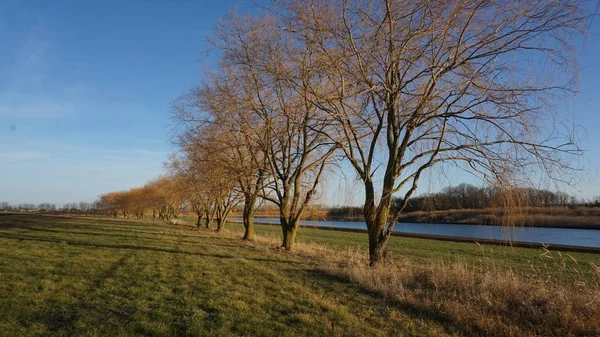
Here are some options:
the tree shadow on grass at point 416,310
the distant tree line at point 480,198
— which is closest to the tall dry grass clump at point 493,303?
the tree shadow on grass at point 416,310

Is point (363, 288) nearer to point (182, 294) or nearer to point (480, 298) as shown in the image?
point (480, 298)

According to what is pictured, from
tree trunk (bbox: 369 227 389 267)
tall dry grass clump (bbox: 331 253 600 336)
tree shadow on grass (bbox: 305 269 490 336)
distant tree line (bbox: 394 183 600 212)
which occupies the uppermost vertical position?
distant tree line (bbox: 394 183 600 212)

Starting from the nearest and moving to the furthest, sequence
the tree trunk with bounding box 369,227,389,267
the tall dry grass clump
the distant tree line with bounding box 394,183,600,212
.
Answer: the tall dry grass clump
the distant tree line with bounding box 394,183,600,212
the tree trunk with bounding box 369,227,389,267

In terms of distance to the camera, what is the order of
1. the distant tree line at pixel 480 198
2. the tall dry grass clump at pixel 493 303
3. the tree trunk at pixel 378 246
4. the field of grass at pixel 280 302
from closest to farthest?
the field of grass at pixel 280 302
the tall dry grass clump at pixel 493 303
the distant tree line at pixel 480 198
the tree trunk at pixel 378 246

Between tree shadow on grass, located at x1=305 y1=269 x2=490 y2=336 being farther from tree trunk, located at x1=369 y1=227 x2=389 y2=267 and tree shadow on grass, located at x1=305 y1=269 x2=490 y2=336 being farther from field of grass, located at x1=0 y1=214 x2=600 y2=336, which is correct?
tree trunk, located at x1=369 y1=227 x2=389 y2=267

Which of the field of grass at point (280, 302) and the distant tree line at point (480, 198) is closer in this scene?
the field of grass at point (280, 302)

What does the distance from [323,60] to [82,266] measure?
8018mm

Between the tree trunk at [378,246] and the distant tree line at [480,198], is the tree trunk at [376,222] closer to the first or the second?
the tree trunk at [378,246]

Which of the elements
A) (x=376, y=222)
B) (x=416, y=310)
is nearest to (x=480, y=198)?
(x=376, y=222)

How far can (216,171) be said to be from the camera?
54.6ft

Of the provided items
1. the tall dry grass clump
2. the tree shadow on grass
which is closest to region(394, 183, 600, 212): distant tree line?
the tall dry grass clump

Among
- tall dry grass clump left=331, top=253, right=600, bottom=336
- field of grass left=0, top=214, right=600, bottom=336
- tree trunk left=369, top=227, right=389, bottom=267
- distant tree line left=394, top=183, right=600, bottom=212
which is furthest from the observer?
tree trunk left=369, top=227, right=389, bottom=267

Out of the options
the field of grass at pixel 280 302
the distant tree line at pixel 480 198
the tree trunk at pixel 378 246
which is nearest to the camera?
the field of grass at pixel 280 302

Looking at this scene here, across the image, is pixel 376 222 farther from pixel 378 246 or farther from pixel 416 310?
pixel 416 310
